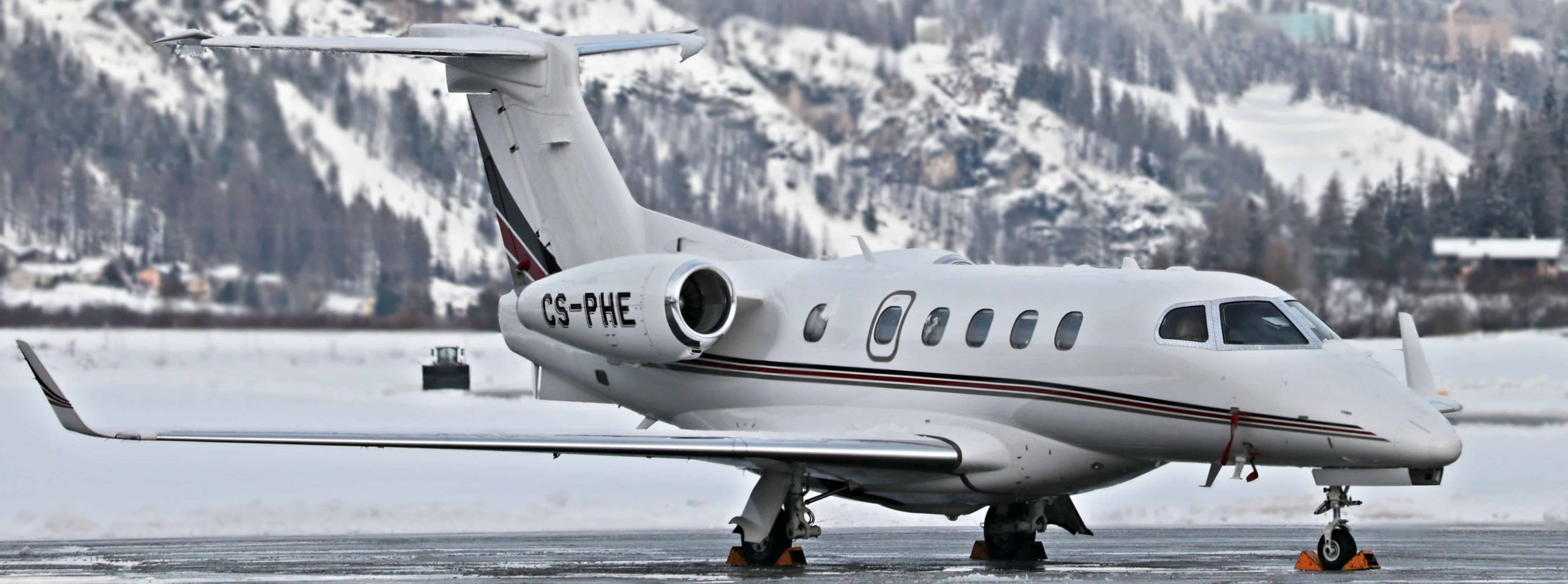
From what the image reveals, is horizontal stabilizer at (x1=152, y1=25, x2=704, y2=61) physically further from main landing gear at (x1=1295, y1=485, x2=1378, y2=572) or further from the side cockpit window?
main landing gear at (x1=1295, y1=485, x2=1378, y2=572)

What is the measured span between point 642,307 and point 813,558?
2561 mm

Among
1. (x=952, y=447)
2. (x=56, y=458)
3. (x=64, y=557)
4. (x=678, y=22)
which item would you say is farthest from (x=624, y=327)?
(x=678, y=22)

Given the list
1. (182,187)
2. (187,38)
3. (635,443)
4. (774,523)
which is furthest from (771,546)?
(182,187)

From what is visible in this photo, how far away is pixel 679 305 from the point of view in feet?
58.5

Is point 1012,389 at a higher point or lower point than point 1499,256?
higher

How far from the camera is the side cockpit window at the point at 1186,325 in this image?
599 inches

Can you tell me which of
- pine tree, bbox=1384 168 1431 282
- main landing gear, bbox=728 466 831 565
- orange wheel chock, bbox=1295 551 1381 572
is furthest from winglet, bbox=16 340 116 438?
pine tree, bbox=1384 168 1431 282

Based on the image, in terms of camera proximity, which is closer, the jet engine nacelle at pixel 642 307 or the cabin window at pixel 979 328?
the cabin window at pixel 979 328

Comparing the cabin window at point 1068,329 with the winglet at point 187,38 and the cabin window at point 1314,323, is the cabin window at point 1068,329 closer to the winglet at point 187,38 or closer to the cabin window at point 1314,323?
the cabin window at point 1314,323

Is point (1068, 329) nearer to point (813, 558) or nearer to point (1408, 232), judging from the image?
point (813, 558)

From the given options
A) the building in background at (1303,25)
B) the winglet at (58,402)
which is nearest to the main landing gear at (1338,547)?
the winglet at (58,402)

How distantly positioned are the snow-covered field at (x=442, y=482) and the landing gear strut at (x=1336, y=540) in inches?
259

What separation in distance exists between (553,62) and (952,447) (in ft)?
23.5

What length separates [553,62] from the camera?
21203 mm
